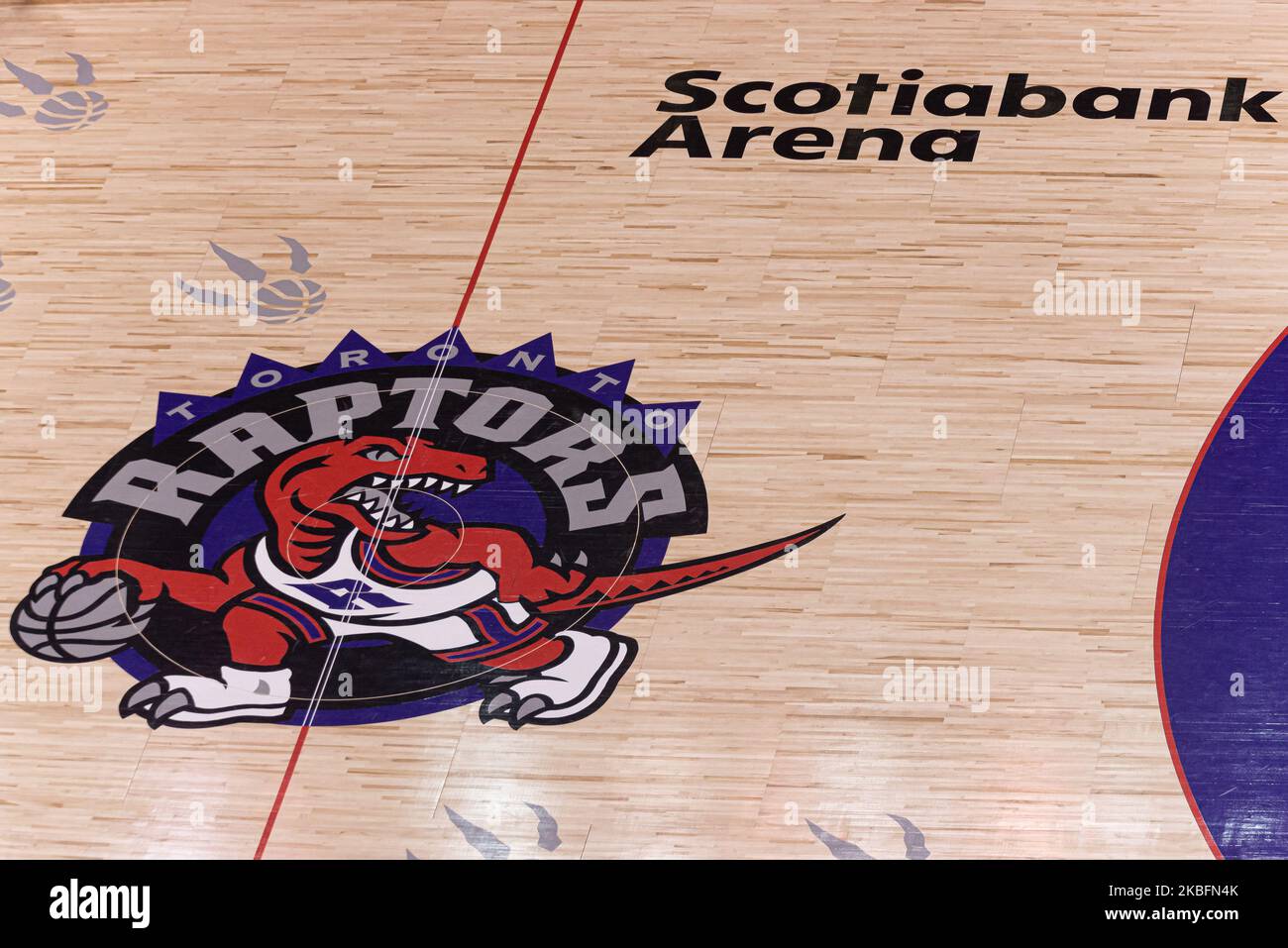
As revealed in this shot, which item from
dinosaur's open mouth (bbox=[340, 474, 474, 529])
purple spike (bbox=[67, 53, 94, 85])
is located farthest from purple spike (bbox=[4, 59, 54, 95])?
dinosaur's open mouth (bbox=[340, 474, 474, 529])

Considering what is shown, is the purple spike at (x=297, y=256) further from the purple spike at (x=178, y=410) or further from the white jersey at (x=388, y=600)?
the white jersey at (x=388, y=600)

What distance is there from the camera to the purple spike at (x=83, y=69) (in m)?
5.57

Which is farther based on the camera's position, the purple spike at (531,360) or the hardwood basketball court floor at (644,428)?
the purple spike at (531,360)

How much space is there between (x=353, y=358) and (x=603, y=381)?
911 mm

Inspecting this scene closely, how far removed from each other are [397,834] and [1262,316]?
333 centimetres

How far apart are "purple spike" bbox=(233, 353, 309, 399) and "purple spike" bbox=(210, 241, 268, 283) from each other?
0.39 m

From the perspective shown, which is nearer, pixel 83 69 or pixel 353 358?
pixel 353 358

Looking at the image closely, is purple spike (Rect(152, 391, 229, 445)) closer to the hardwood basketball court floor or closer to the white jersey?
the hardwood basketball court floor

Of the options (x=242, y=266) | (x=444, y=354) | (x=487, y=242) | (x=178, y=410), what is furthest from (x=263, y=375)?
(x=487, y=242)

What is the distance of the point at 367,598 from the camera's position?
4078mm

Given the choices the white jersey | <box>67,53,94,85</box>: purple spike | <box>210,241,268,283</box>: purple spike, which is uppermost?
<box>67,53,94,85</box>: purple spike

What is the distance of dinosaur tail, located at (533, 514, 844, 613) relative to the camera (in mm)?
4035

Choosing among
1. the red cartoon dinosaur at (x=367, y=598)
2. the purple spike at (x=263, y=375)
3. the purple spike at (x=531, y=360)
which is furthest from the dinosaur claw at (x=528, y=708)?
the purple spike at (x=263, y=375)

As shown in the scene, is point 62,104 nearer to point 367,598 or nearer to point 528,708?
point 367,598
